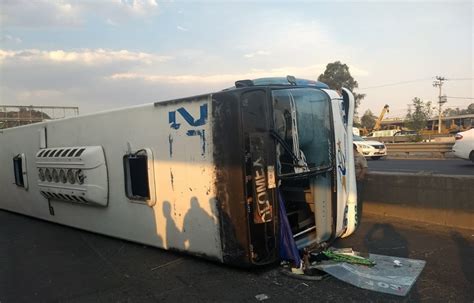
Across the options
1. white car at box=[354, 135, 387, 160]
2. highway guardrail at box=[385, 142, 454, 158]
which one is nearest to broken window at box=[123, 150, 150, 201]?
white car at box=[354, 135, 387, 160]

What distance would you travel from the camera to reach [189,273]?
474cm

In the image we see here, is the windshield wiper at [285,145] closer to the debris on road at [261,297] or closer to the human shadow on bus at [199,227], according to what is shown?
the human shadow on bus at [199,227]

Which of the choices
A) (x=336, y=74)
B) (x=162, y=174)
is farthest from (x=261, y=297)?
(x=336, y=74)

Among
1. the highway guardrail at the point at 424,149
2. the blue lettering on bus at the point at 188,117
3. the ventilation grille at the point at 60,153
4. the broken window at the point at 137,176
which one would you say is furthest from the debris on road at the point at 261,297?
the highway guardrail at the point at 424,149

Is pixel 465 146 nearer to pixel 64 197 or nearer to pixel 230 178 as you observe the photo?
pixel 230 178

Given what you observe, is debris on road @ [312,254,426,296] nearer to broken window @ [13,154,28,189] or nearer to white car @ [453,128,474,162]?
broken window @ [13,154,28,189]

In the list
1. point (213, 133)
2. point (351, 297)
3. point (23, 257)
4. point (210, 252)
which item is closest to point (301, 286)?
point (351, 297)

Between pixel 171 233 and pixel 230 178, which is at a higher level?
pixel 230 178

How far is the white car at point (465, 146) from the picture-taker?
14.2m

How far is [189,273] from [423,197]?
12.8 ft

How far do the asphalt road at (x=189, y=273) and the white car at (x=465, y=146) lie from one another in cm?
931

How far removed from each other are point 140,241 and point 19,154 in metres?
4.35

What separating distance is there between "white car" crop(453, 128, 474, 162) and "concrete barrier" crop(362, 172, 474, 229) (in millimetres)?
8860

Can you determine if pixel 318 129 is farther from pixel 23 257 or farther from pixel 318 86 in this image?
pixel 23 257
